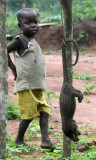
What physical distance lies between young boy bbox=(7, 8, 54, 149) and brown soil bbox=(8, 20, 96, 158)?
55cm

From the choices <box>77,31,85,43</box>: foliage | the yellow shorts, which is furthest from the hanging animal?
<box>77,31,85,43</box>: foliage

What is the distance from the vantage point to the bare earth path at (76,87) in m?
5.08

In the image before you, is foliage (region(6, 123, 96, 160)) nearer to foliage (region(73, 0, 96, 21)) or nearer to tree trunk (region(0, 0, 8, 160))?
tree trunk (region(0, 0, 8, 160))

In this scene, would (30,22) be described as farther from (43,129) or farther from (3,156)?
(3,156)

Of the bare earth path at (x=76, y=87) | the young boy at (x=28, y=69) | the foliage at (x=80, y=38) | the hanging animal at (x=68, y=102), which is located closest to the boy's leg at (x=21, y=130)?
the young boy at (x=28, y=69)

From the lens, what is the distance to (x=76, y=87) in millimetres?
7562

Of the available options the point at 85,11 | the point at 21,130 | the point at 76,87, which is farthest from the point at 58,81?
the point at 85,11

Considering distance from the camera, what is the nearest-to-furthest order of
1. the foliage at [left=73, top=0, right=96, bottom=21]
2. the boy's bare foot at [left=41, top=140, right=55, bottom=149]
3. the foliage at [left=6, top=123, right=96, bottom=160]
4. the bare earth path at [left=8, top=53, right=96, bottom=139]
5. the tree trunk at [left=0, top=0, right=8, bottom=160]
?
the tree trunk at [left=0, top=0, right=8, bottom=160], the foliage at [left=6, top=123, right=96, bottom=160], the boy's bare foot at [left=41, top=140, right=55, bottom=149], the bare earth path at [left=8, top=53, right=96, bottom=139], the foliage at [left=73, top=0, right=96, bottom=21]

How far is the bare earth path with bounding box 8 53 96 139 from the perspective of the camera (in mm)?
5082

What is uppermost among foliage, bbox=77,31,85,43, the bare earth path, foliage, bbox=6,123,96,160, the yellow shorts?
the yellow shorts

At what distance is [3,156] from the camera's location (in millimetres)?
2719

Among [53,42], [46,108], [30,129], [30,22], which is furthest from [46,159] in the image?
[53,42]

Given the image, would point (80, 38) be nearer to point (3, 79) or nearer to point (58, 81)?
point (58, 81)

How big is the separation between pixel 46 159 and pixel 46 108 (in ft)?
3.00
